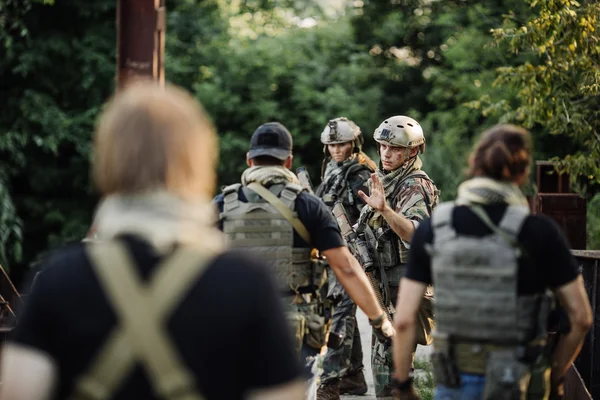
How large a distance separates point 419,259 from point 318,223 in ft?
3.73

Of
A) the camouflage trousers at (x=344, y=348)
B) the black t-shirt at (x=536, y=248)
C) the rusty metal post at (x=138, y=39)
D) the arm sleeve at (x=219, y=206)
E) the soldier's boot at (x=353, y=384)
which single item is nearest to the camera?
the black t-shirt at (x=536, y=248)

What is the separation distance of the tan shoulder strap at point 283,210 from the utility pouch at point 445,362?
1351mm

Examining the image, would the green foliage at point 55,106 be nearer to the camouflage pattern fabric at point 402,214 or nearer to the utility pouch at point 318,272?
the camouflage pattern fabric at point 402,214

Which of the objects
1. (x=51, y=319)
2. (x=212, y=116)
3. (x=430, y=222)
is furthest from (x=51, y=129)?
Result: (x=51, y=319)

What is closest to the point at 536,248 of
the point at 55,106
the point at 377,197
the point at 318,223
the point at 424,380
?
the point at 318,223

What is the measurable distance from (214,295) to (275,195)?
9.85ft

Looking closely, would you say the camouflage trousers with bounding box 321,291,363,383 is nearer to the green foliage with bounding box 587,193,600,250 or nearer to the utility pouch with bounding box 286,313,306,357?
the utility pouch with bounding box 286,313,306,357

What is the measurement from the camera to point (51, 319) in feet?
8.84

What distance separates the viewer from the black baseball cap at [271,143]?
5773 millimetres

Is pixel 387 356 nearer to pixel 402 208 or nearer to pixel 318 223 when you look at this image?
pixel 402 208

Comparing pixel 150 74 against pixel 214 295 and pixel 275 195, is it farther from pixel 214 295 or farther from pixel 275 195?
pixel 214 295

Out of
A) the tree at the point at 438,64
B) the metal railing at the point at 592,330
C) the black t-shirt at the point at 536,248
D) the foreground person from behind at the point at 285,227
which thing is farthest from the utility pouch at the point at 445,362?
the tree at the point at 438,64

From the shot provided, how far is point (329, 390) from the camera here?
333 inches

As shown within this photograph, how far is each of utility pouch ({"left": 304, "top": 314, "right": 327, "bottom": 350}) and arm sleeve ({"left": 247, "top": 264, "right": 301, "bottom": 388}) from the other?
321 centimetres
